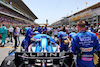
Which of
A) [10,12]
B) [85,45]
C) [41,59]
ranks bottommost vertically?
[41,59]

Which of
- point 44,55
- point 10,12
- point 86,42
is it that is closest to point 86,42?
point 86,42

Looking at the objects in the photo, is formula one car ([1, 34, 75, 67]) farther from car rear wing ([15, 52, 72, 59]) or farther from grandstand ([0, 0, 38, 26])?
grandstand ([0, 0, 38, 26])

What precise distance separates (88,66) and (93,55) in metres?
0.25

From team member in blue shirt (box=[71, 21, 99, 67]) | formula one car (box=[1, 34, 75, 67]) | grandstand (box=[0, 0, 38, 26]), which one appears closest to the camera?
team member in blue shirt (box=[71, 21, 99, 67])

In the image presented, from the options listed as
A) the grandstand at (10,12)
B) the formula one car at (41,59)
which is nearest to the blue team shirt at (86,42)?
the formula one car at (41,59)

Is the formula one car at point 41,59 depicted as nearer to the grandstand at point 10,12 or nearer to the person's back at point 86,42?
the person's back at point 86,42

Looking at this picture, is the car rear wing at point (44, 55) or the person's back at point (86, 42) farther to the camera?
the car rear wing at point (44, 55)

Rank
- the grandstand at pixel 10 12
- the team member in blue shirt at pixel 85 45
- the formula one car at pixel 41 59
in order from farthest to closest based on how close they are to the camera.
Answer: the grandstand at pixel 10 12 → the formula one car at pixel 41 59 → the team member in blue shirt at pixel 85 45

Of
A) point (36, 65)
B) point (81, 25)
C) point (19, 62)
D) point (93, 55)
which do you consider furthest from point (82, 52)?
point (19, 62)

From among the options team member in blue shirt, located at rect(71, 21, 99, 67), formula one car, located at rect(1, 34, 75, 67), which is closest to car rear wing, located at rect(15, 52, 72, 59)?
formula one car, located at rect(1, 34, 75, 67)

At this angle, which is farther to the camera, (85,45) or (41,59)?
(41,59)

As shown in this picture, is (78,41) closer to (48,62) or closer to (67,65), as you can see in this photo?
(67,65)

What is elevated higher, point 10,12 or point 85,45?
point 10,12

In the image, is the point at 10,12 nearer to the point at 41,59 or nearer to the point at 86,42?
the point at 41,59
